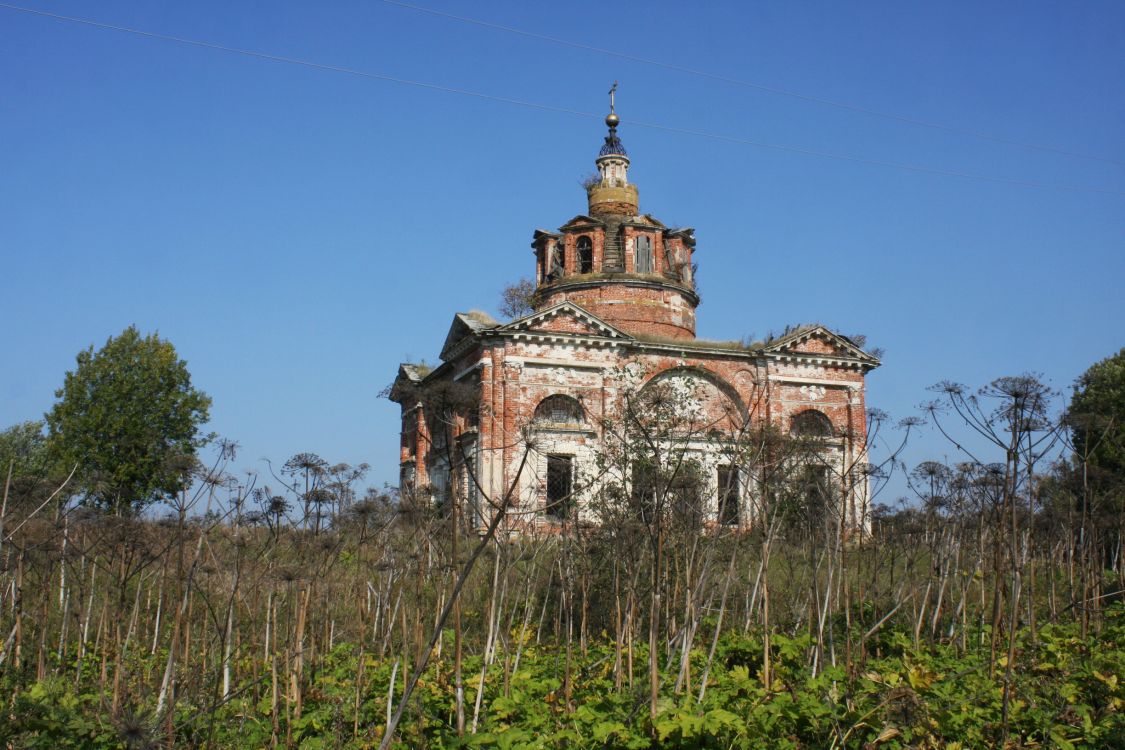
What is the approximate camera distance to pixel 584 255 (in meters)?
32.8

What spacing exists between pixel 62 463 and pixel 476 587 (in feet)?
69.1

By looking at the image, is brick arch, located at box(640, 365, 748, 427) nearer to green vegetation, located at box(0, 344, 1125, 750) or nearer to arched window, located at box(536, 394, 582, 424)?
arched window, located at box(536, 394, 582, 424)

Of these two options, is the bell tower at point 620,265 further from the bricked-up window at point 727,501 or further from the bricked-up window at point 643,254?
the bricked-up window at point 727,501

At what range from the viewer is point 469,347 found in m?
27.8

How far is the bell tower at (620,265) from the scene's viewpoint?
103 feet

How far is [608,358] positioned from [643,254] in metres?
5.74

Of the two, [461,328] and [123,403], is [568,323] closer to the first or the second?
[461,328]

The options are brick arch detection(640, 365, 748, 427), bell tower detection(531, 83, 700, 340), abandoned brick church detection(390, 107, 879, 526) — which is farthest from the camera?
bell tower detection(531, 83, 700, 340)

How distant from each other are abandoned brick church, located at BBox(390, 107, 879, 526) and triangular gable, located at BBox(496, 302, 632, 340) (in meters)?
0.03

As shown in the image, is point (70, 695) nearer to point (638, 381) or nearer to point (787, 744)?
A: point (787, 744)

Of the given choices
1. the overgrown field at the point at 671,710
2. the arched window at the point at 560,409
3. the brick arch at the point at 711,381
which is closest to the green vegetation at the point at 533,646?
the overgrown field at the point at 671,710

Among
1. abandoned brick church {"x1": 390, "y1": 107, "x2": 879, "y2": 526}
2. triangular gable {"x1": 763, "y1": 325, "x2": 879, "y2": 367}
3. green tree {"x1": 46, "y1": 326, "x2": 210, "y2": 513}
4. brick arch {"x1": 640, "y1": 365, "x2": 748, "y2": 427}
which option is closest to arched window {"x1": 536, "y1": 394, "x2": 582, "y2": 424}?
abandoned brick church {"x1": 390, "y1": 107, "x2": 879, "y2": 526}

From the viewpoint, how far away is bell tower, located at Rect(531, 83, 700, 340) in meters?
31.5

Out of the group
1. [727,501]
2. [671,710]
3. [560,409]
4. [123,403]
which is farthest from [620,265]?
[671,710]
